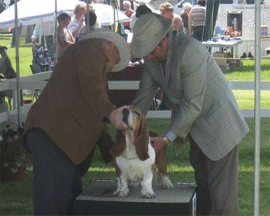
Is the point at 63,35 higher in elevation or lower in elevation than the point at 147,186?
higher

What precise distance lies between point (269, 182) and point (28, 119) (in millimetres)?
4325

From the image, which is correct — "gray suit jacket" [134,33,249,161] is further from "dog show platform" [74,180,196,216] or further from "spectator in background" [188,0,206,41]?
"spectator in background" [188,0,206,41]

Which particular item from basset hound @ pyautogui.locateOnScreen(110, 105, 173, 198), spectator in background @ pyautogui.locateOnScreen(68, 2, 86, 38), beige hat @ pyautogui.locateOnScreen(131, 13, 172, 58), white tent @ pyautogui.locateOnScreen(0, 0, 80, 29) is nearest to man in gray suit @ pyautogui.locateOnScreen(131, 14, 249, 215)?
beige hat @ pyautogui.locateOnScreen(131, 13, 172, 58)

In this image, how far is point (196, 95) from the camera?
429 centimetres

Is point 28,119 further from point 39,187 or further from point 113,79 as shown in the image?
point 113,79

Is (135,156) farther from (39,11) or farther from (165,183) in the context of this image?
(39,11)

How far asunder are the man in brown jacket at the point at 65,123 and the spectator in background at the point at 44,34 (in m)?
10.7

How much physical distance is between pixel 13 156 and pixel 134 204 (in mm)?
3794

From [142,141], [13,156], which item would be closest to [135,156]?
[142,141]

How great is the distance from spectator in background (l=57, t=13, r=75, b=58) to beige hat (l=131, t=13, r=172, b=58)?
704 cm

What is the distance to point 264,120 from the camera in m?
12.8

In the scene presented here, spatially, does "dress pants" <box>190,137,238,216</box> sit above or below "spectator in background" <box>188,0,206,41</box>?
below

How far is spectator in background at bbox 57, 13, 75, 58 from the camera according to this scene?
11891mm

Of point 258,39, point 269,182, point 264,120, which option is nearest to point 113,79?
point 264,120
